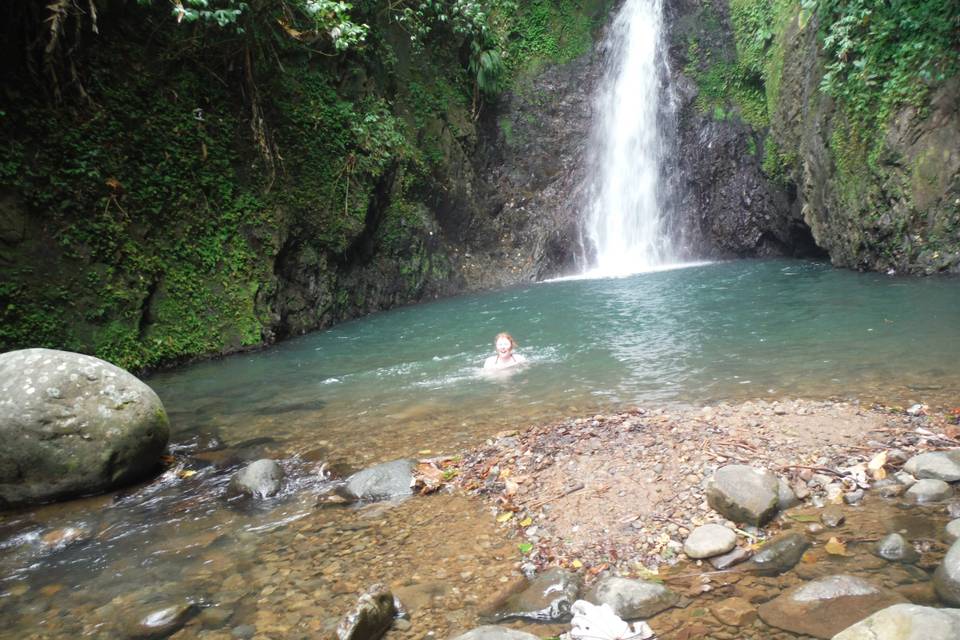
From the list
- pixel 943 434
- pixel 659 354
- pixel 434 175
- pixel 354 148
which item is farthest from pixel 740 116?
pixel 943 434

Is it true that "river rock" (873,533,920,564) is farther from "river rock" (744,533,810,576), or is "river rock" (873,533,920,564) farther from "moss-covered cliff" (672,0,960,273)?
"moss-covered cliff" (672,0,960,273)

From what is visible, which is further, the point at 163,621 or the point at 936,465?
the point at 936,465

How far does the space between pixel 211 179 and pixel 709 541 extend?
36.7 ft

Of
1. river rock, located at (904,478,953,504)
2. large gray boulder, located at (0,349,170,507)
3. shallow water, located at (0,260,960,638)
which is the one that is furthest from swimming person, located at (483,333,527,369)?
river rock, located at (904,478,953,504)

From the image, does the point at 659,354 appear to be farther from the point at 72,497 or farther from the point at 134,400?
the point at 72,497

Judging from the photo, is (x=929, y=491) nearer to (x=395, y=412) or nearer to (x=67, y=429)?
(x=395, y=412)

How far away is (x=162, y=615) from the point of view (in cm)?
307

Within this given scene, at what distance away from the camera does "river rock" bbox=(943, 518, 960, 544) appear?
2.86 metres

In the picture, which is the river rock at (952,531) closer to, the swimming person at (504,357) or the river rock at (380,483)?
the river rock at (380,483)

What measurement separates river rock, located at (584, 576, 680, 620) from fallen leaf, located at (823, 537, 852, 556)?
92 centimetres

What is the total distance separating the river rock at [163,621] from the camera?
294cm

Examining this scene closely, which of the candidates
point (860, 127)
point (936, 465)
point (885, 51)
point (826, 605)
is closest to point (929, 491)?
point (936, 465)

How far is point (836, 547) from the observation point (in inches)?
117

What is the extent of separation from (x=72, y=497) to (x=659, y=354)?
22.1 feet
